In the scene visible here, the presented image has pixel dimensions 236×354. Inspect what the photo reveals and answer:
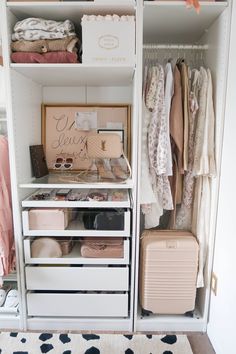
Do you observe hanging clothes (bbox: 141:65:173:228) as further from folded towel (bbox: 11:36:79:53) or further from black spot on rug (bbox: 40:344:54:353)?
black spot on rug (bbox: 40:344:54:353)

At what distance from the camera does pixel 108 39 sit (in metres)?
1.31

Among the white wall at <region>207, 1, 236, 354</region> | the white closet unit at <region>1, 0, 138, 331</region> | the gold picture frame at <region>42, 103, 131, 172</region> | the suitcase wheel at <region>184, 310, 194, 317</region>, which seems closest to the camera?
the white wall at <region>207, 1, 236, 354</region>

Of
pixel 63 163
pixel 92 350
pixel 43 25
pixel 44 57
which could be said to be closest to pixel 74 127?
pixel 63 163

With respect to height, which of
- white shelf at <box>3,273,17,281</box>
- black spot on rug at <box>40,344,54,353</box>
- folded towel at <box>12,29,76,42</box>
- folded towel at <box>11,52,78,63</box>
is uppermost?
folded towel at <box>12,29,76,42</box>

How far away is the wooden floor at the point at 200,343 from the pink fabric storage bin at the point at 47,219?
999 mm

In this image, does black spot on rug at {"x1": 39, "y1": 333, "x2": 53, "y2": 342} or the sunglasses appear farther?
the sunglasses

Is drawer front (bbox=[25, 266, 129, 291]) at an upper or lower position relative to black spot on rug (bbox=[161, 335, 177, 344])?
upper

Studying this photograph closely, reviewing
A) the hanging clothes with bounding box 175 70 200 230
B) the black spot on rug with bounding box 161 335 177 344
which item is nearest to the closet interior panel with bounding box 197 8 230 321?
the hanging clothes with bounding box 175 70 200 230

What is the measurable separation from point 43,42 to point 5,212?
0.97 metres

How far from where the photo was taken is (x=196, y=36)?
1646mm

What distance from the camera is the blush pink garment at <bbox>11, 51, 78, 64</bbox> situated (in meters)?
1.34

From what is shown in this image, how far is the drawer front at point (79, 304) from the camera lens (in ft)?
5.00

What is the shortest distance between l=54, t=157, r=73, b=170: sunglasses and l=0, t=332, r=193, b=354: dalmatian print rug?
3.40 feet

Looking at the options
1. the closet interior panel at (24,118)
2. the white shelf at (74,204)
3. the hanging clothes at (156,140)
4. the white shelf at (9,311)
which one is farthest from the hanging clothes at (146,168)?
the white shelf at (9,311)
